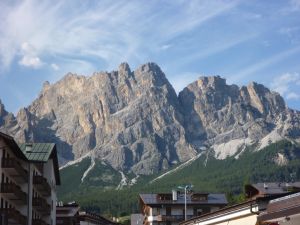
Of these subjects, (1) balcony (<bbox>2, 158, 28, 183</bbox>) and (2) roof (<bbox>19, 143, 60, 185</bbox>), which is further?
(2) roof (<bbox>19, 143, 60, 185</bbox>)

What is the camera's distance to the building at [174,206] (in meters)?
122

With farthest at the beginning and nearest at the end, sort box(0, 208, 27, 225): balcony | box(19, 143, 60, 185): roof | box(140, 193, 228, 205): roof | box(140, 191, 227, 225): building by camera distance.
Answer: box(140, 193, 228, 205): roof, box(140, 191, 227, 225): building, box(19, 143, 60, 185): roof, box(0, 208, 27, 225): balcony

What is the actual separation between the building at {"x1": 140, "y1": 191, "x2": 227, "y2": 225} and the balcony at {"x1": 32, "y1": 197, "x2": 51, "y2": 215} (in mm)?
43726

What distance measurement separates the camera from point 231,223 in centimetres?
2972

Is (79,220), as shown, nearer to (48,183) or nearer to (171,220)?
(171,220)

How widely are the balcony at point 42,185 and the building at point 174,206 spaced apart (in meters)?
43.5

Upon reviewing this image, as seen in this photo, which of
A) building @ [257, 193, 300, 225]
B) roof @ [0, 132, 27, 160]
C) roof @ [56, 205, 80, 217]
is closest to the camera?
building @ [257, 193, 300, 225]

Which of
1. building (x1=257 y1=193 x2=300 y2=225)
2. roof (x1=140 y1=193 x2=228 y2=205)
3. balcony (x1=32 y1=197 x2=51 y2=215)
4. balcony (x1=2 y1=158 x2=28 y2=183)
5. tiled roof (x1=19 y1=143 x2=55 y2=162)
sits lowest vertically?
building (x1=257 y1=193 x2=300 y2=225)

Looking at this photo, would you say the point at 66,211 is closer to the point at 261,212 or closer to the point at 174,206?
the point at 174,206

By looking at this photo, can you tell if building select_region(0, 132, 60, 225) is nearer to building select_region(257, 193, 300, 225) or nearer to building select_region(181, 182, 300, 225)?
building select_region(181, 182, 300, 225)

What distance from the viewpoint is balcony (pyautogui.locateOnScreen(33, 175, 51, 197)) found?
7294 centimetres

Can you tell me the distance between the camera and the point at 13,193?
197ft

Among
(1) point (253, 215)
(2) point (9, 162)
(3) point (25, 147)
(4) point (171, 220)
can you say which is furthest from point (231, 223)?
(4) point (171, 220)

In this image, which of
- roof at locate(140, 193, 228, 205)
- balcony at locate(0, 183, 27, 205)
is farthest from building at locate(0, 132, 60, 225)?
roof at locate(140, 193, 228, 205)
